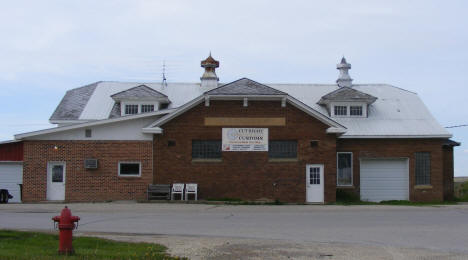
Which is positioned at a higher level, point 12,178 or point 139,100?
point 139,100

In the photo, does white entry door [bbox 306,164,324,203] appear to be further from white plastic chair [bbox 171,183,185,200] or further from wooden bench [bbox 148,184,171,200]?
wooden bench [bbox 148,184,171,200]

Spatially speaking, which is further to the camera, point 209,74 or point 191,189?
point 209,74

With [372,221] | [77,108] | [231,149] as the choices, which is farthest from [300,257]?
[77,108]

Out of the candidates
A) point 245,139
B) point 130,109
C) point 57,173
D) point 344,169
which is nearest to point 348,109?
point 344,169

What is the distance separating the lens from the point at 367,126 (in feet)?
99.9

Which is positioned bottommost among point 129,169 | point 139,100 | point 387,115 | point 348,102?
point 129,169

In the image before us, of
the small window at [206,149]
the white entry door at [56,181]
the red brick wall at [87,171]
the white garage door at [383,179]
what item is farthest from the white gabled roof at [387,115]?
the white entry door at [56,181]

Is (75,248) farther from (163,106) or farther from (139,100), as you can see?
(163,106)

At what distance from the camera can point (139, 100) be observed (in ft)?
102

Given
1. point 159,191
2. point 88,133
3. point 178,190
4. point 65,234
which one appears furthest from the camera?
point 88,133

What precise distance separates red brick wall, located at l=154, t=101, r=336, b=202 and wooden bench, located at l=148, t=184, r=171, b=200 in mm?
380

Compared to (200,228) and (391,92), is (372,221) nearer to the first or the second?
(200,228)

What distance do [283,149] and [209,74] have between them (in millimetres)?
10204

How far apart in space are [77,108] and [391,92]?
18230mm
